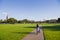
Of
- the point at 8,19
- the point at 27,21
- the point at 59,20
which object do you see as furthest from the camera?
the point at 27,21

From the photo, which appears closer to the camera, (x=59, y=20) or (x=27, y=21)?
(x=59, y=20)

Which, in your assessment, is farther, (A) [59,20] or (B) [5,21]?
(A) [59,20]

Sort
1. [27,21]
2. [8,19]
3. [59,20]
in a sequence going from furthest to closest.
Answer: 1. [27,21]
2. [59,20]
3. [8,19]

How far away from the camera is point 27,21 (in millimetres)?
174875

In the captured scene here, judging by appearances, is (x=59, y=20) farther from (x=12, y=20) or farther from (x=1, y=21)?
(x=1, y=21)

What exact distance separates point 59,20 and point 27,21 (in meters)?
37.6

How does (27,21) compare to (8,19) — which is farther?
(27,21)

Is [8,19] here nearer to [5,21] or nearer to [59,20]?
[5,21]

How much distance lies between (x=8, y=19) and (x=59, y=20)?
5620 centimetres

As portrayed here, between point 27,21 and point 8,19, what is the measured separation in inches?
1194

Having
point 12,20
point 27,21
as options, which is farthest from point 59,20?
point 12,20

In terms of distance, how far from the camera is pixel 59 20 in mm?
163375

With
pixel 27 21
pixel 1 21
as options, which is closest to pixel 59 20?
pixel 27 21

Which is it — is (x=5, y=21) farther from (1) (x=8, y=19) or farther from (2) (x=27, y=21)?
(2) (x=27, y=21)
